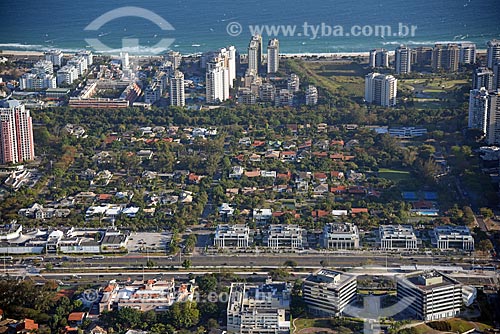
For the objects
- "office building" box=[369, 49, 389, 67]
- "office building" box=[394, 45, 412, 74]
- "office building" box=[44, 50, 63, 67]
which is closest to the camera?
"office building" box=[394, 45, 412, 74]

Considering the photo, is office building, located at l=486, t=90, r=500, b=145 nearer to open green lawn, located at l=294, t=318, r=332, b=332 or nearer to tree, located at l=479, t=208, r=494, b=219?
tree, located at l=479, t=208, r=494, b=219

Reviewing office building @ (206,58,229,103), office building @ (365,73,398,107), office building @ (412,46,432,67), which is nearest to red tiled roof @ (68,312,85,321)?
office building @ (206,58,229,103)

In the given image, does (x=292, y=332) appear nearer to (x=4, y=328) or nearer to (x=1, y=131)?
(x=4, y=328)

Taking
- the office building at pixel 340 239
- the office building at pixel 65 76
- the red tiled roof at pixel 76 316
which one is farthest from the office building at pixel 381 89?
the red tiled roof at pixel 76 316

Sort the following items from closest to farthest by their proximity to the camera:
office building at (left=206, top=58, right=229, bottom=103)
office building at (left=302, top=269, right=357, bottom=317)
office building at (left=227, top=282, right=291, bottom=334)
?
office building at (left=227, top=282, right=291, bottom=334), office building at (left=302, top=269, right=357, bottom=317), office building at (left=206, top=58, right=229, bottom=103)

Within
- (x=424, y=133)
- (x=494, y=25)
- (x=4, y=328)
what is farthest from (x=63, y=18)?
(x=4, y=328)

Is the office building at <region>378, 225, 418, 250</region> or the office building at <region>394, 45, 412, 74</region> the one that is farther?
the office building at <region>394, 45, 412, 74</region>
